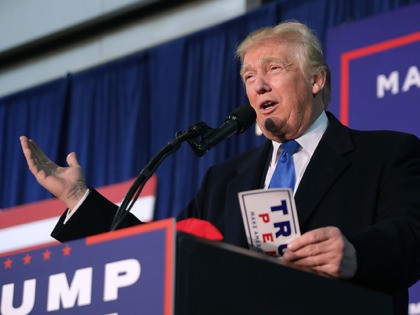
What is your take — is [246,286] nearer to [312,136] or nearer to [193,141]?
[193,141]

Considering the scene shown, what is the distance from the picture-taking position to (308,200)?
1927 millimetres

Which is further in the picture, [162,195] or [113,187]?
[162,195]

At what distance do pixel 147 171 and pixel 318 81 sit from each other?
2.14 feet

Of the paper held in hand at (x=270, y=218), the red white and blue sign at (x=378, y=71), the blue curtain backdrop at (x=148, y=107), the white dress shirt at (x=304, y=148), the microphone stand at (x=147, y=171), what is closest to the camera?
the paper held in hand at (x=270, y=218)

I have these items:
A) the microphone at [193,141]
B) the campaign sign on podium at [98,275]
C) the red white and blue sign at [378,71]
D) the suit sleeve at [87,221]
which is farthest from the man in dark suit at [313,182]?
the red white and blue sign at [378,71]

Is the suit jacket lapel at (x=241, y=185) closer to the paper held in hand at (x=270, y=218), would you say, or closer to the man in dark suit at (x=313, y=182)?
the man in dark suit at (x=313, y=182)

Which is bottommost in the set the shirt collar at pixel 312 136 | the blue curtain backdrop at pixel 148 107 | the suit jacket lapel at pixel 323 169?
the suit jacket lapel at pixel 323 169

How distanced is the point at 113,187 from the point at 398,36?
1.81 metres

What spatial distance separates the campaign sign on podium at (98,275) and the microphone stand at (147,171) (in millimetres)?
169

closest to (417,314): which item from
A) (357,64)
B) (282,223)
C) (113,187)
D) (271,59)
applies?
(357,64)

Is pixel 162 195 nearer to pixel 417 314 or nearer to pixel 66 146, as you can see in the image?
pixel 66 146

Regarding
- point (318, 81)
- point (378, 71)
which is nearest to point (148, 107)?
point (378, 71)

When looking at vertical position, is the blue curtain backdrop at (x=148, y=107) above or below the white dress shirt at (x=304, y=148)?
above

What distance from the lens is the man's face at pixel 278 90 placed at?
2170mm
